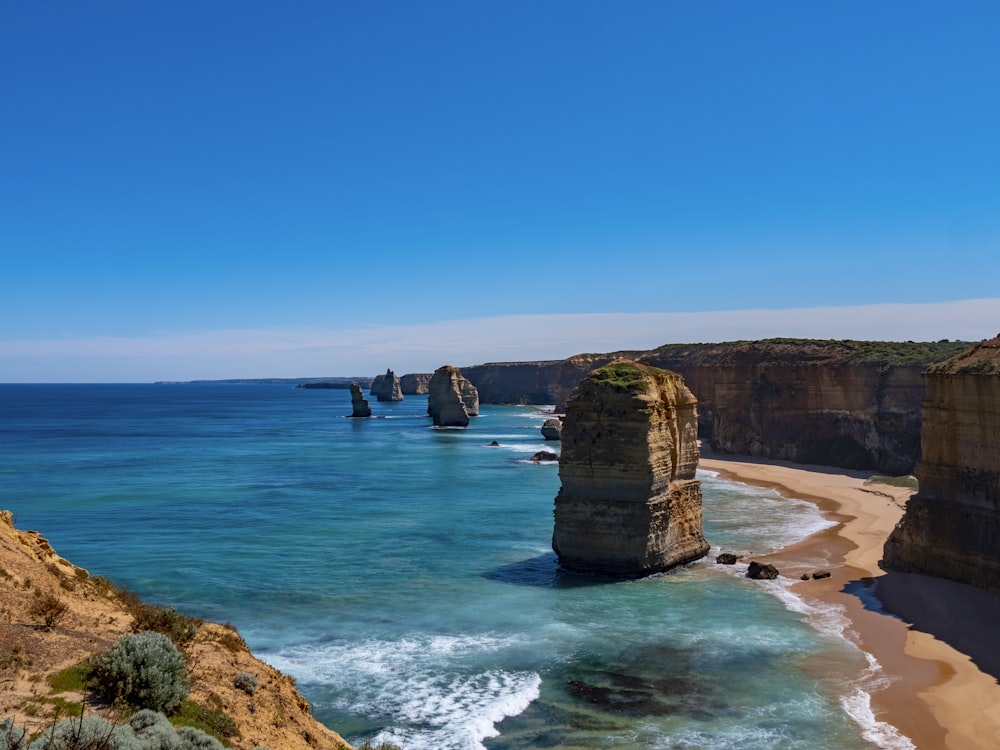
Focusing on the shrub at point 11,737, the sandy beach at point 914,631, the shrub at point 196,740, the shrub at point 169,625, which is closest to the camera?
the shrub at point 11,737

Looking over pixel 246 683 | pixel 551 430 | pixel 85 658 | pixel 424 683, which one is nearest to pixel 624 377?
pixel 424 683

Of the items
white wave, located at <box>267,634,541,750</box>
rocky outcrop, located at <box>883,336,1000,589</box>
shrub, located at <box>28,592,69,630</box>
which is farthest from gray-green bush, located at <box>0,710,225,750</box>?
rocky outcrop, located at <box>883,336,1000,589</box>

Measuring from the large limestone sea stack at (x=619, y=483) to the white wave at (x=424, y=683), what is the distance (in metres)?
7.33

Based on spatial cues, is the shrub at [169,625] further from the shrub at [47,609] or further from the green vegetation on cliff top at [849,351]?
the green vegetation on cliff top at [849,351]

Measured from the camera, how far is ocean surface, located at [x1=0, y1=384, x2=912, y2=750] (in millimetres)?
17406

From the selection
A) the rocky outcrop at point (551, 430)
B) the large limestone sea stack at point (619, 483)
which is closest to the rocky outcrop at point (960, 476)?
the large limestone sea stack at point (619, 483)

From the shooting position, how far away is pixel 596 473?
2897 cm

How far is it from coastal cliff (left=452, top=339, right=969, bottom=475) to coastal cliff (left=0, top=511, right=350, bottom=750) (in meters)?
55.1

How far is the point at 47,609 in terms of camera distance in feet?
36.4

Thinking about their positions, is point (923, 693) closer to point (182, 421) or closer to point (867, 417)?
point (867, 417)

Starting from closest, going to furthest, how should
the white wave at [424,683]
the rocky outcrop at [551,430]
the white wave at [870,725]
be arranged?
1. the white wave at [870,725]
2. the white wave at [424,683]
3. the rocky outcrop at [551,430]

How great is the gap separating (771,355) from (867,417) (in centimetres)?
1165

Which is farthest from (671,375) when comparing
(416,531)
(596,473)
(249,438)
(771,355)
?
(249,438)

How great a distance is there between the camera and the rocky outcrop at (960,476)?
24.6 m
